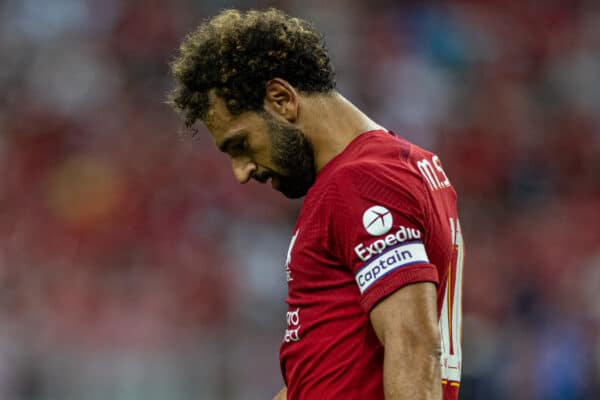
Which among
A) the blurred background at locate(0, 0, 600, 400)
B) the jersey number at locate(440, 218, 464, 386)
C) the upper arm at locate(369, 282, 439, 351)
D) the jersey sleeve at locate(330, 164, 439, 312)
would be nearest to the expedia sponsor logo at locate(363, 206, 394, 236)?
the jersey sleeve at locate(330, 164, 439, 312)

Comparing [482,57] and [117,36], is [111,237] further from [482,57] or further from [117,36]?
[482,57]

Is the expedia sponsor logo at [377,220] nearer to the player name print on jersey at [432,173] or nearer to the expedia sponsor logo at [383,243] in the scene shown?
the expedia sponsor logo at [383,243]

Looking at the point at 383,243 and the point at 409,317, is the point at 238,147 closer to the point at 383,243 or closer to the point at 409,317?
the point at 383,243

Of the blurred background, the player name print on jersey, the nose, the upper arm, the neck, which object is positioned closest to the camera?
the upper arm

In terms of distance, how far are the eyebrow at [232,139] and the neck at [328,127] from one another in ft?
0.58

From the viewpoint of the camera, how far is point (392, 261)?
2311 mm

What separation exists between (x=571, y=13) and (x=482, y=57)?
111cm

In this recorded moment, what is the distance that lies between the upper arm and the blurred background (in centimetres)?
498

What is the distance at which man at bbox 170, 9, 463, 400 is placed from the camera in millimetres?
2301

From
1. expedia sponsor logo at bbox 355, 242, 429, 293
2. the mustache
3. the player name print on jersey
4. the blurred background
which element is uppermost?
the blurred background

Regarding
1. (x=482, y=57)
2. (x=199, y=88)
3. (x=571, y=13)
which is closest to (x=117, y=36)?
(x=482, y=57)

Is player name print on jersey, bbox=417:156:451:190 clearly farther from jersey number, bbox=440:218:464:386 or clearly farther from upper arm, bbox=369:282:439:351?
Result: upper arm, bbox=369:282:439:351

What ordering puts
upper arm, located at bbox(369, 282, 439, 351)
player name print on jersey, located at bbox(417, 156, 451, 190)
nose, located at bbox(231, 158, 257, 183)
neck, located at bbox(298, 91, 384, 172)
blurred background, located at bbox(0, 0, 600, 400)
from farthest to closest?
blurred background, located at bbox(0, 0, 600, 400)
nose, located at bbox(231, 158, 257, 183)
neck, located at bbox(298, 91, 384, 172)
player name print on jersey, located at bbox(417, 156, 451, 190)
upper arm, located at bbox(369, 282, 439, 351)

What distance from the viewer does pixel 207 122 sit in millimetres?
2824
